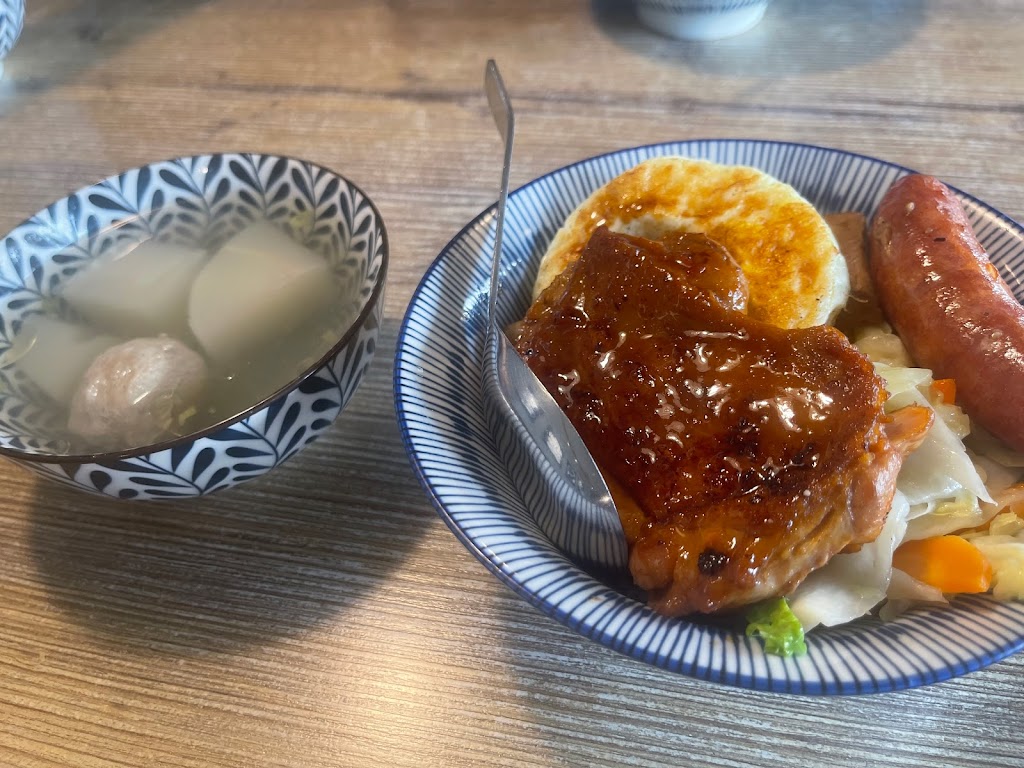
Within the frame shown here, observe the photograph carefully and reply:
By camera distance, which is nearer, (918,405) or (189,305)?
(918,405)

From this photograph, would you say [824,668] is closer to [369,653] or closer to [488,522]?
[488,522]

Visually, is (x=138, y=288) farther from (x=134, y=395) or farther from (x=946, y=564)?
(x=946, y=564)

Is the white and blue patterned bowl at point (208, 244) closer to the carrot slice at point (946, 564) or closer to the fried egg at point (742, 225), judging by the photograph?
the fried egg at point (742, 225)

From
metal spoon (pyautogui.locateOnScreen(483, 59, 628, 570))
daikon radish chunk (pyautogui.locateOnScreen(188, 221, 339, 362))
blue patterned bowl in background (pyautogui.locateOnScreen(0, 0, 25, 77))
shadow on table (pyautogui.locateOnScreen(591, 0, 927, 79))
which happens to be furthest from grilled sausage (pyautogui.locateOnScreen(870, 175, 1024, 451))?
blue patterned bowl in background (pyautogui.locateOnScreen(0, 0, 25, 77))

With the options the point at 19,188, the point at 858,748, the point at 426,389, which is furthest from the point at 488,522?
the point at 19,188

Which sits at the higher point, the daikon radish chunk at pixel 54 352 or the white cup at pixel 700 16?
the white cup at pixel 700 16

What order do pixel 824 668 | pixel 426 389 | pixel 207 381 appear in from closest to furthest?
pixel 824 668, pixel 426 389, pixel 207 381

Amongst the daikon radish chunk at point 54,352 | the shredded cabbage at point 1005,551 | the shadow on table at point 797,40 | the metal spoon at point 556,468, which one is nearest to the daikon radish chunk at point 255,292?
the daikon radish chunk at point 54,352

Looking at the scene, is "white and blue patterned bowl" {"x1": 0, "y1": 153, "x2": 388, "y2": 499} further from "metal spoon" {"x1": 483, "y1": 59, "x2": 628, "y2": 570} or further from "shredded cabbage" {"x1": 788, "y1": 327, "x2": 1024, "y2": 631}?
"shredded cabbage" {"x1": 788, "y1": 327, "x2": 1024, "y2": 631}
